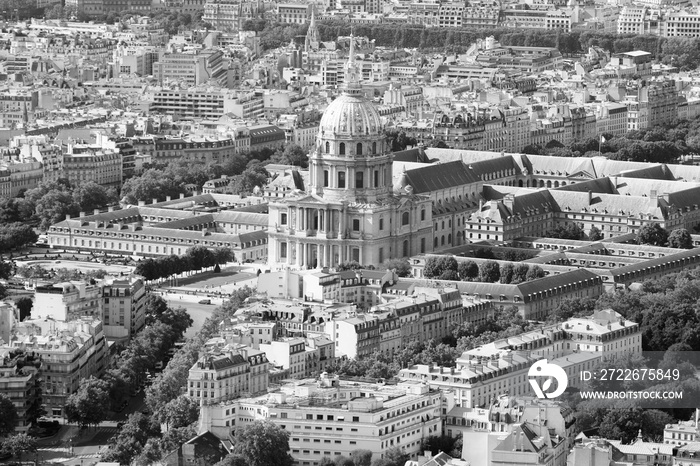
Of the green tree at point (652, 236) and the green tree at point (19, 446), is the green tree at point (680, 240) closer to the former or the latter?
the green tree at point (652, 236)

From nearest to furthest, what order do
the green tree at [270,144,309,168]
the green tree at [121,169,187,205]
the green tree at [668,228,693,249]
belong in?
the green tree at [668,228,693,249], the green tree at [121,169,187,205], the green tree at [270,144,309,168]

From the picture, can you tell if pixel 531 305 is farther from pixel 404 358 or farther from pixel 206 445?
pixel 206 445

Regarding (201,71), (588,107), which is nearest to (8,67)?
(201,71)

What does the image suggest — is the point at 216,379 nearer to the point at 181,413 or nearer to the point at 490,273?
the point at 181,413

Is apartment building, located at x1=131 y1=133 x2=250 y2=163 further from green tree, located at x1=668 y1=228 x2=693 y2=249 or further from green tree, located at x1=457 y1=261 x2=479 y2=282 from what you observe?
green tree, located at x1=457 y1=261 x2=479 y2=282

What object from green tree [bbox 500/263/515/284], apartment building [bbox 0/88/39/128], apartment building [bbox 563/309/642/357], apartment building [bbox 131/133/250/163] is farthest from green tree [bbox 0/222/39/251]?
apartment building [bbox 0/88/39/128]

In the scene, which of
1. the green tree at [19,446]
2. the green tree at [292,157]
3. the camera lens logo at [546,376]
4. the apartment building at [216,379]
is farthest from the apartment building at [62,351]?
the green tree at [292,157]

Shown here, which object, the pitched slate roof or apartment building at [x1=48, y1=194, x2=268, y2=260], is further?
the pitched slate roof
